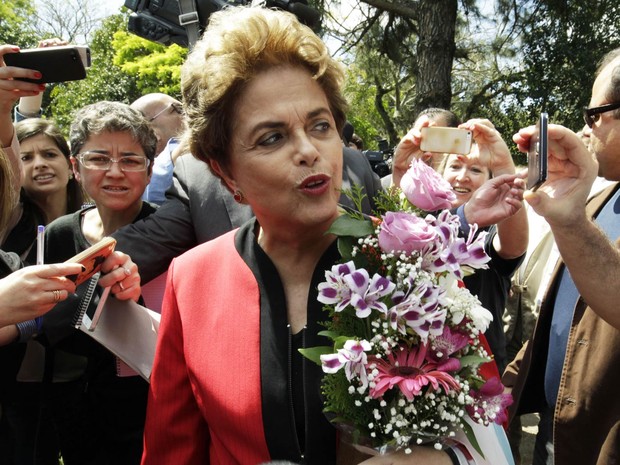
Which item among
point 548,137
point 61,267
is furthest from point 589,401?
point 61,267

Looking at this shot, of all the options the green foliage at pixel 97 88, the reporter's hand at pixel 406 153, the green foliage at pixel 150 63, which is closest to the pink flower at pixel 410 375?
the reporter's hand at pixel 406 153

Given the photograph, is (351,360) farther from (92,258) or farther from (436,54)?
(436,54)

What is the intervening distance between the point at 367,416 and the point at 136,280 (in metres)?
1.15

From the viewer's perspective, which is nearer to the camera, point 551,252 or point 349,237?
point 349,237

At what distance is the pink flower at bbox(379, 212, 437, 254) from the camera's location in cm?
117

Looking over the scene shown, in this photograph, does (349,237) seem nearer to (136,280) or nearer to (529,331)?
(136,280)

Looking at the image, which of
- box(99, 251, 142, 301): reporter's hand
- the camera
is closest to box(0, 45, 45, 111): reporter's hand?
box(99, 251, 142, 301): reporter's hand

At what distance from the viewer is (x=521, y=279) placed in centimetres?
352

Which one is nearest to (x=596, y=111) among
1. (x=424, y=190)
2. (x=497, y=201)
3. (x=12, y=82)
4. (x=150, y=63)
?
(x=497, y=201)

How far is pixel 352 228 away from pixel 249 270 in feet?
1.48

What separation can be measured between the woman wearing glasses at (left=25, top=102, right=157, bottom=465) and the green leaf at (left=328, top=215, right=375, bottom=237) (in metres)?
1.42

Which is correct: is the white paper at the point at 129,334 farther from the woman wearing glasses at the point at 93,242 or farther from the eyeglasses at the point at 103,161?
the eyeglasses at the point at 103,161

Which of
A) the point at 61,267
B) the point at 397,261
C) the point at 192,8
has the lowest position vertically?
the point at 61,267

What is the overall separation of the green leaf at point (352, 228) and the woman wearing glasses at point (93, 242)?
1.42 metres
